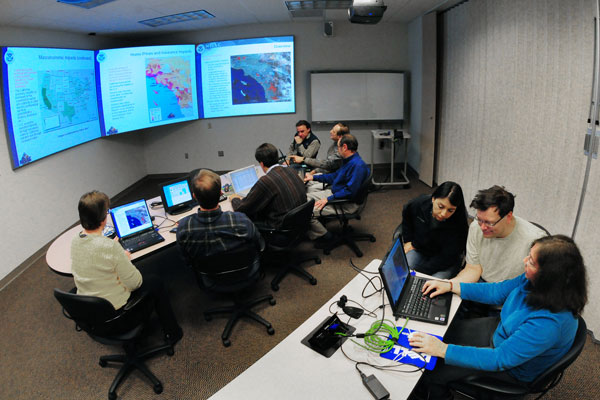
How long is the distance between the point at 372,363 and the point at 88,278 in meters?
1.64

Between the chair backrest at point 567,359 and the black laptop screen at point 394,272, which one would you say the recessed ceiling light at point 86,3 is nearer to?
the black laptop screen at point 394,272

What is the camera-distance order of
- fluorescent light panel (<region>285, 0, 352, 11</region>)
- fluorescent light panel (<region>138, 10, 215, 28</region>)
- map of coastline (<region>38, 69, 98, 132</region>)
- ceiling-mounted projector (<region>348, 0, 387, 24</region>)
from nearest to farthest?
ceiling-mounted projector (<region>348, 0, 387, 24</region>), map of coastline (<region>38, 69, 98, 132</region>), fluorescent light panel (<region>285, 0, 352, 11</region>), fluorescent light panel (<region>138, 10, 215, 28</region>)

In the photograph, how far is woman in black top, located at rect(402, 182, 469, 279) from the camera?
2.35 meters

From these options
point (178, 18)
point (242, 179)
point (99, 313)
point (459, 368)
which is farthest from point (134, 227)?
point (178, 18)

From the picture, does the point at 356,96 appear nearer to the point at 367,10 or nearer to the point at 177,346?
the point at 367,10

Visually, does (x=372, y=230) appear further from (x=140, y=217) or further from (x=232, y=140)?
(x=232, y=140)

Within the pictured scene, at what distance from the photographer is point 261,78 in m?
6.54

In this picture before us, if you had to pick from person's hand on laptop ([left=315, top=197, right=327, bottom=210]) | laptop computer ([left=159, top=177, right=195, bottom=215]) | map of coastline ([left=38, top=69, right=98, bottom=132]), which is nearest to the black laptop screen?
person's hand on laptop ([left=315, top=197, right=327, bottom=210])

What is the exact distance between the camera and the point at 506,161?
400 centimetres

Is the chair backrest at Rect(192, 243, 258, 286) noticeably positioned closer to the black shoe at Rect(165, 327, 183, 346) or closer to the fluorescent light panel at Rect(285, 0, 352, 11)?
the black shoe at Rect(165, 327, 183, 346)

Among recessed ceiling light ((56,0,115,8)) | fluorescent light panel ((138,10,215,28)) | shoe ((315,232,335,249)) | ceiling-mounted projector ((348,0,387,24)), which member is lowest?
shoe ((315,232,335,249))

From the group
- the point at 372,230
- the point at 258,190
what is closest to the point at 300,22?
the point at 372,230

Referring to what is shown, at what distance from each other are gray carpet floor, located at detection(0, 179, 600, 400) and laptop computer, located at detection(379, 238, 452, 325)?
1.51 feet

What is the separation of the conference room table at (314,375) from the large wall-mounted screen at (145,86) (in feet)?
16.7
